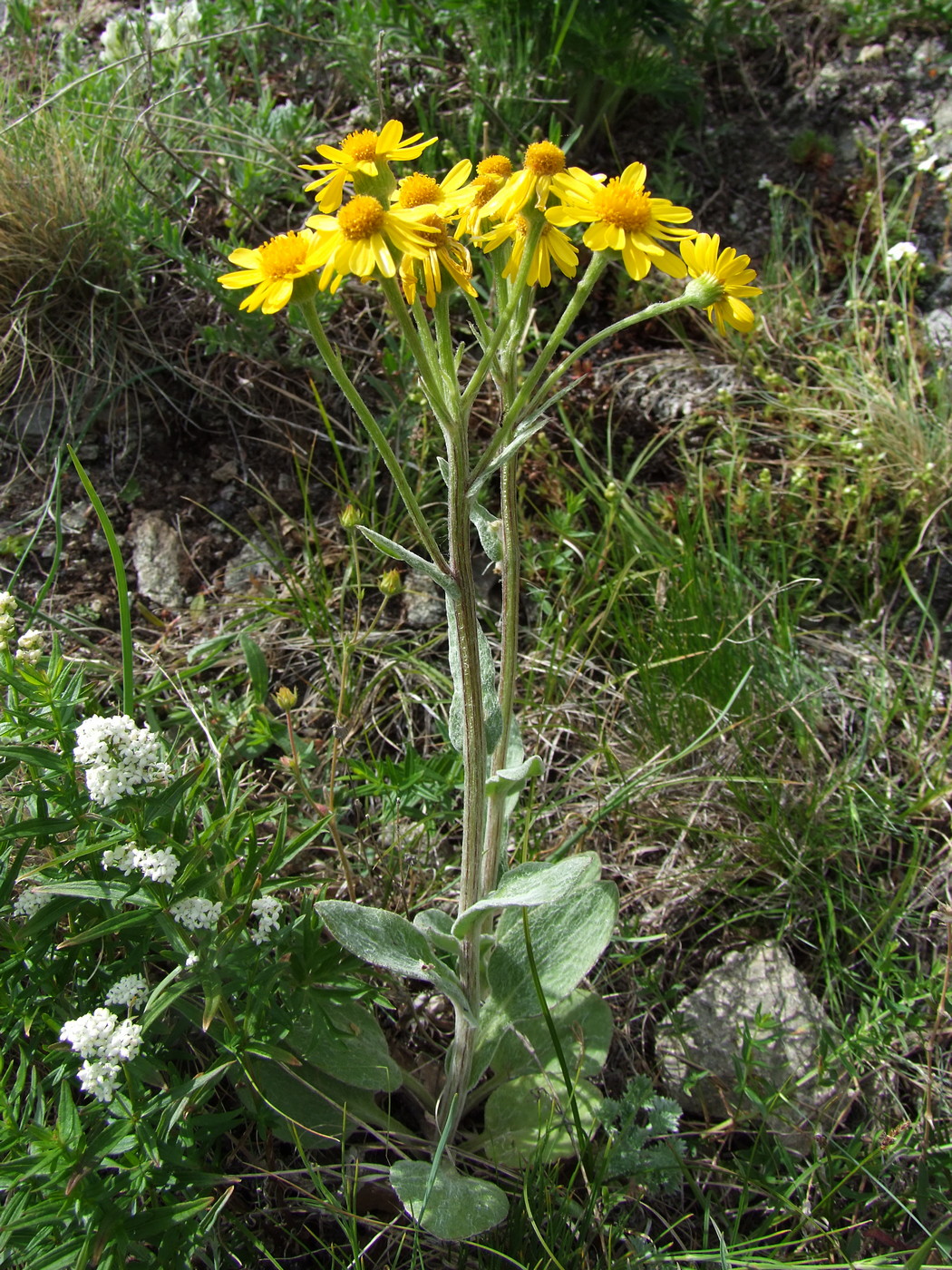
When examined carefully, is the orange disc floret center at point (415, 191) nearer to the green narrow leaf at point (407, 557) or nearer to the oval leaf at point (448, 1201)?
the green narrow leaf at point (407, 557)

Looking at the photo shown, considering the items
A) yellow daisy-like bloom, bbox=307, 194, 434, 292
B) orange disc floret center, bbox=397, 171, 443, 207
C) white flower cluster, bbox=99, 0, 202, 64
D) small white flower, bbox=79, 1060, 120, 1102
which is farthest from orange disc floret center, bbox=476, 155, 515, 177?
white flower cluster, bbox=99, 0, 202, 64

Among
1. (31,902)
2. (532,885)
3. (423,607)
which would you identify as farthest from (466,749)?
(423,607)

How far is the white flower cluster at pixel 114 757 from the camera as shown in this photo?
1.36 metres

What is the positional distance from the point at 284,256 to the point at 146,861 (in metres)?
0.93

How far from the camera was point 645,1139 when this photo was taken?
1748 mm

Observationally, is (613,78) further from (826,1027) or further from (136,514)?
(826,1027)

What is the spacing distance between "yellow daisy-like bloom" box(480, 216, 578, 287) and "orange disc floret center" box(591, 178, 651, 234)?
6 cm

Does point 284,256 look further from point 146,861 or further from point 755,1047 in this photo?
point 755,1047

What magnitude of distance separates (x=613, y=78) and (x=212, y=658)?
8.25 feet

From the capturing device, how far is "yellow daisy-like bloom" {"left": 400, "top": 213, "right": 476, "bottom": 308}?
125 centimetres

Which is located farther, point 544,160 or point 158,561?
point 158,561

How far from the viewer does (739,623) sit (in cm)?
230

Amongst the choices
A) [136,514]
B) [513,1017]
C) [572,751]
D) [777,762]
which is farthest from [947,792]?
[136,514]

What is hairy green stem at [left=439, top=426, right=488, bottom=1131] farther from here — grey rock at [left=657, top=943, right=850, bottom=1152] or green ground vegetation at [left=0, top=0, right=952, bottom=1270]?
grey rock at [left=657, top=943, right=850, bottom=1152]
